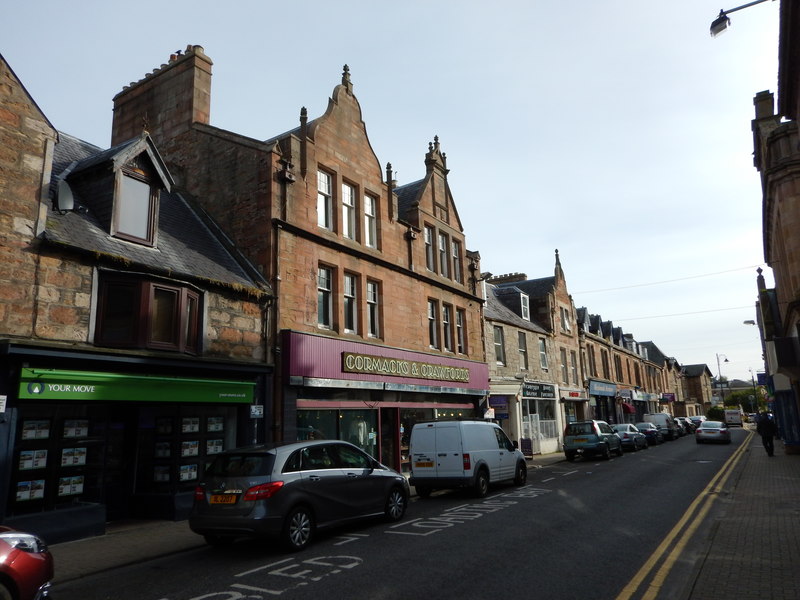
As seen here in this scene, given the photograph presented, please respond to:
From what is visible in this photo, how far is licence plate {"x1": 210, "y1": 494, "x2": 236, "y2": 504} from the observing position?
826 cm

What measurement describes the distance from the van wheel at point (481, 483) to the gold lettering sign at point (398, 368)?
4.97 meters

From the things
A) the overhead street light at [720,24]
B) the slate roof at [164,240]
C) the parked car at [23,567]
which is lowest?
the parked car at [23,567]

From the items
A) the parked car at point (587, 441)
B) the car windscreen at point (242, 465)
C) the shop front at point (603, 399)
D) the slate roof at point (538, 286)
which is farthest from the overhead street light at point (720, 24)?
the shop front at point (603, 399)

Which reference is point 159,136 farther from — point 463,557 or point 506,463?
point 463,557

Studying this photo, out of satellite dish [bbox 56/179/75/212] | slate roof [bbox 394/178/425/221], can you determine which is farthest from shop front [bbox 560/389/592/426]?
satellite dish [bbox 56/179/75/212]

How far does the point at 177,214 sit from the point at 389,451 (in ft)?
33.4

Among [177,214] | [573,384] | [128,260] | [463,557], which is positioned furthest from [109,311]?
[573,384]

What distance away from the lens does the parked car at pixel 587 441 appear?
77.6 ft

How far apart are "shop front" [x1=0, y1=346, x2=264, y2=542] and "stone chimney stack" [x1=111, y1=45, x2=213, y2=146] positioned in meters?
9.86

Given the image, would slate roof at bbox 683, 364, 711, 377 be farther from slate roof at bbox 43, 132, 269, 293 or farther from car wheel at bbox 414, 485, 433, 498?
slate roof at bbox 43, 132, 269, 293

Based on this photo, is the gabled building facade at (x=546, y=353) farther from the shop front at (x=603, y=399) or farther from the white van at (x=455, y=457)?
the white van at (x=455, y=457)

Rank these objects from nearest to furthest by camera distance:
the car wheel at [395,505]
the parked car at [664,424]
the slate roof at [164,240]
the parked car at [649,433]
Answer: the car wheel at [395,505]
the slate roof at [164,240]
the parked car at [649,433]
the parked car at [664,424]

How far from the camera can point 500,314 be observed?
29812mm

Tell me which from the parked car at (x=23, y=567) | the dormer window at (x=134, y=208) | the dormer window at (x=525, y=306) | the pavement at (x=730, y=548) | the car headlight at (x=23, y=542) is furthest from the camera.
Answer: the dormer window at (x=525, y=306)
